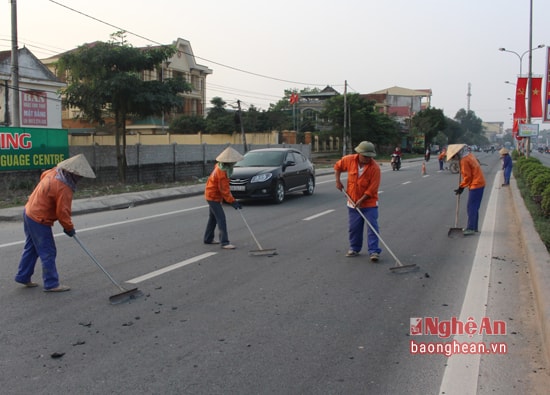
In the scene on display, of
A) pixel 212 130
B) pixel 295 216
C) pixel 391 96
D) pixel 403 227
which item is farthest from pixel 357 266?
pixel 391 96

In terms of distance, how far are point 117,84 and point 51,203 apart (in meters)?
14.5

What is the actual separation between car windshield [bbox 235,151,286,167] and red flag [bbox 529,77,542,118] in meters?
17.1

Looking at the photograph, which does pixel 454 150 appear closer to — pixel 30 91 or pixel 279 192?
pixel 279 192

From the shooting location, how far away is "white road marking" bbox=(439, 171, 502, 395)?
3.82 metres

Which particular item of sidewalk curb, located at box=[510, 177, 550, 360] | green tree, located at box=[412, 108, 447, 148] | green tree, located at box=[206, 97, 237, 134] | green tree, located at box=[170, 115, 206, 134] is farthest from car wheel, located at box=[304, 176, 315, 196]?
green tree, located at box=[412, 108, 447, 148]

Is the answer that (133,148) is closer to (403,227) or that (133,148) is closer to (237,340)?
(403,227)

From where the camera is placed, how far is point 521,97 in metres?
33.9

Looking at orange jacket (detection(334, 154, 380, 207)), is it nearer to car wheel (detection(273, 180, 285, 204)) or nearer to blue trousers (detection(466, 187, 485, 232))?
blue trousers (detection(466, 187, 485, 232))

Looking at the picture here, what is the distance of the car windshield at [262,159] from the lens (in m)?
15.9

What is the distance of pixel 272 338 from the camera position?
4.66 m

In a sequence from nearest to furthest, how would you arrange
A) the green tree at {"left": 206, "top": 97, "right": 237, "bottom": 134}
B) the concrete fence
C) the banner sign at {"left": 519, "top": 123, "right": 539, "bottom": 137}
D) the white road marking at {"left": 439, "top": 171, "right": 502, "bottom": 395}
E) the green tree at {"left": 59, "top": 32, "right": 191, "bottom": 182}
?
the white road marking at {"left": 439, "top": 171, "right": 502, "bottom": 395}, the concrete fence, the green tree at {"left": 59, "top": 32, "right": 191, "bottom": 182}, the banner sign at {"left": 519, "top": 123, "right": 539, "bottom": 137}, the green tree at {"left": 206, "top": 97, "right": 237, "bottom": 134}

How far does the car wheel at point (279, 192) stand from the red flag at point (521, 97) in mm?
22127

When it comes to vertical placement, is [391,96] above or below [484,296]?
above

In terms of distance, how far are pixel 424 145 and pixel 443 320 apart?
3434 inches
